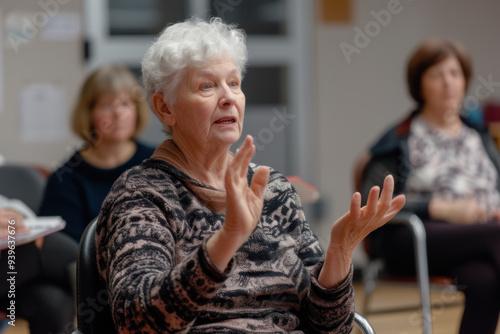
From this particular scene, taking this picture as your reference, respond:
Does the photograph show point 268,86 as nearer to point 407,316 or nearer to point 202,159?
point 407,316

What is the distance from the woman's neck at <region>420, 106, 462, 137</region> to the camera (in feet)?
9.90

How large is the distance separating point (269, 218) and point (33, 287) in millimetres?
1131

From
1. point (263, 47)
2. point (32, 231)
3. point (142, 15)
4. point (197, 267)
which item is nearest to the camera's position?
point (197, 267)

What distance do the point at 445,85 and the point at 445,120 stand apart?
0.15 meters

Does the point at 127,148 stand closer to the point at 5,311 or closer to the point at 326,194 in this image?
the point at 5,311

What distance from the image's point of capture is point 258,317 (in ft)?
4.44

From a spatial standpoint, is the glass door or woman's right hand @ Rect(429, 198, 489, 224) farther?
the glass door

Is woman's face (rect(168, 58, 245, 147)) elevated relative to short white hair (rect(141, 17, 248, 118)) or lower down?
lower down

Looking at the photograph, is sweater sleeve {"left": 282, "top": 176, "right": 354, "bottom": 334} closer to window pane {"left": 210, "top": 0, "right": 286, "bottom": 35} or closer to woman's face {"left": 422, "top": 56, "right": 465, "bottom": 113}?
woman's face {"left": 422, "top": 56, "right": 465, "bottom": 113}
